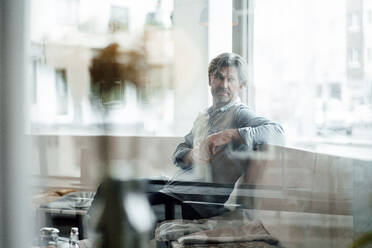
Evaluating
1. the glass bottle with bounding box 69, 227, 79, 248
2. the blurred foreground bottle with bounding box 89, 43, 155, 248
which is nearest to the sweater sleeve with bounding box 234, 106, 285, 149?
the blurred foreground bottle with bounding box 89, 43, 155, 248

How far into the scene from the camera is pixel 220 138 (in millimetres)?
744

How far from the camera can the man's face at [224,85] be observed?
73cm

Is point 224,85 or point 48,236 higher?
point 224,85

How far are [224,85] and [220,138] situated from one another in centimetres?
9

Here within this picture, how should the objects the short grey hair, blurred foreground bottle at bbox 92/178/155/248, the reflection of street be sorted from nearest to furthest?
1. blurred foreground bottle at bbox 92/178/155/248
2. the reflection of street
3. the short grey hair

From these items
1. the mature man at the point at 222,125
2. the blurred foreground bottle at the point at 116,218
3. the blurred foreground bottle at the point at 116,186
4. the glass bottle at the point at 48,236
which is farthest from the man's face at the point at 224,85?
the glass bottle at the point at 48,236

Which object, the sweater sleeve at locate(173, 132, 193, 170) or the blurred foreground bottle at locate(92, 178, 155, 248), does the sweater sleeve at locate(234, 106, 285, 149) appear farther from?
the blurred foreground bottle at locate(92, 178, 155, 248)

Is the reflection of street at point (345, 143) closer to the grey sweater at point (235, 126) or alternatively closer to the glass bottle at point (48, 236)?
the grey sweater at point (235, 126)

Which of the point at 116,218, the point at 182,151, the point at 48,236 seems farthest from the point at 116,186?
the point at 48,236

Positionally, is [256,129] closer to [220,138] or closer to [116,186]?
[220,138]

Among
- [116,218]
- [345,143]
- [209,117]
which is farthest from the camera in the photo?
[209,117]

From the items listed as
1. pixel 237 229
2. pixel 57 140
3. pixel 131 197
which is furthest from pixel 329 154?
pixel 57 140

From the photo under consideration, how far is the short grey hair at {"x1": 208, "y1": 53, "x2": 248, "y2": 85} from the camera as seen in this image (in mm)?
719

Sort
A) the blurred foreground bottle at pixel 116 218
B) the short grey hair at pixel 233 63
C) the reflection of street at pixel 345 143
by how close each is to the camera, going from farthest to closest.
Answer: the short grey hair at pixel 233 63, the reflection of street at pixel 345 143, the blurred foreground bottle at pixel 116 218
